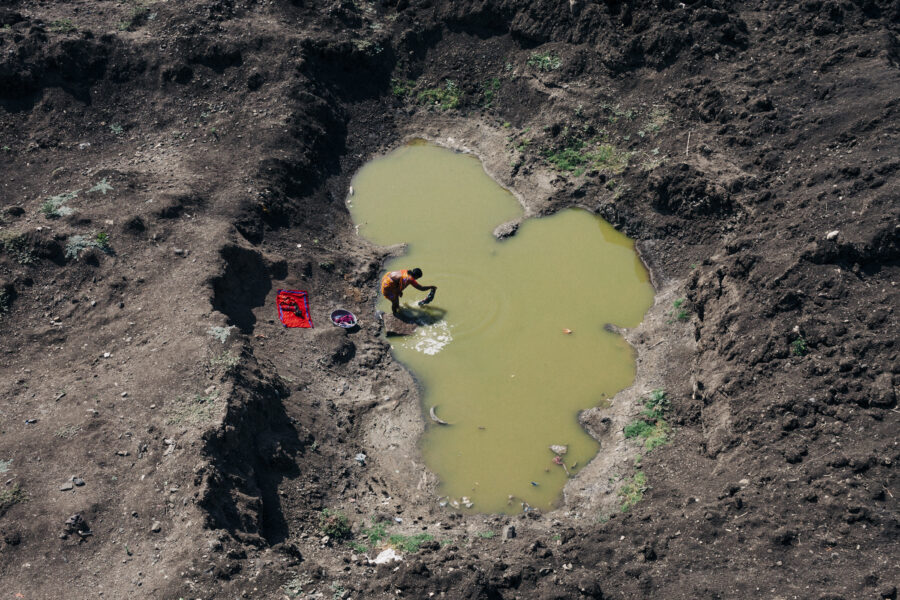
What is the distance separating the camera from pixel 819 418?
9.43 meters

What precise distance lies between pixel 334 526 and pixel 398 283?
15.5 ft

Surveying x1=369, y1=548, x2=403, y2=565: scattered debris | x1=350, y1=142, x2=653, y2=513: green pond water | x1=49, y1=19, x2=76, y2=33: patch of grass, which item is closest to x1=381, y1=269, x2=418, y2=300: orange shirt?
x1=350, y1=142, x2=653, y2=513: green pond water

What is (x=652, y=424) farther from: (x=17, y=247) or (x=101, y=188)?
(x=17, y=247)

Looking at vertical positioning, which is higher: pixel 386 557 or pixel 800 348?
pixel 800 348

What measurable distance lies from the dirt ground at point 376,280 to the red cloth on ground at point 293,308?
0.22 m

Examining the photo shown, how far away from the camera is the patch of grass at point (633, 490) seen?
32.4 feet

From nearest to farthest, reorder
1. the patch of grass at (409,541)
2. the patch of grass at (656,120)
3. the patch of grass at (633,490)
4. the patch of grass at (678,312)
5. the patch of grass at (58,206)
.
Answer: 1. the patch of grass at (409,541)
2. the patch of grass at (633,490)
3. the patch of grass at (678,312)
4. the patch of grass at (58,206)
5. the patch of grass at (656,120)

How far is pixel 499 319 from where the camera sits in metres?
13.4

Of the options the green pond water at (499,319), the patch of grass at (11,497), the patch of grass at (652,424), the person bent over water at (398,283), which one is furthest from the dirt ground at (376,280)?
the person bent over water at (398,283)

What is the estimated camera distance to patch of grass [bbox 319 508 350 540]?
32.0 ft


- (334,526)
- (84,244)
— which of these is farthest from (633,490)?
(84,244)

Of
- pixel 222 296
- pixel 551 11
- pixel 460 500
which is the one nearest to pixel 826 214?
pixel 460 500

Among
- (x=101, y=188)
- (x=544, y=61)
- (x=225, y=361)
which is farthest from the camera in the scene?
(x=544, y=61)

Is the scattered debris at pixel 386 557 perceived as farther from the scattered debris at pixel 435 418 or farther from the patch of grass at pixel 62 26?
the patch of grass at pixel 62 26
